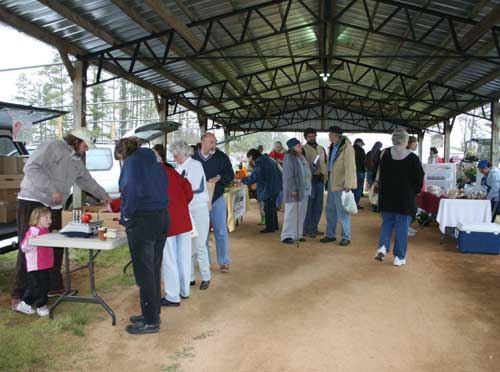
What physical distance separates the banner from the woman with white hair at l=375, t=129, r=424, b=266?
13.7 ft

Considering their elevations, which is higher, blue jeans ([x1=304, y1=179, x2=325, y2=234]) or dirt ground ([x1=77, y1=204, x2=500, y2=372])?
blue jeans ([x1=304, y1=179, x2=325, y2=234])

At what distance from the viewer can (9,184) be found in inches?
198

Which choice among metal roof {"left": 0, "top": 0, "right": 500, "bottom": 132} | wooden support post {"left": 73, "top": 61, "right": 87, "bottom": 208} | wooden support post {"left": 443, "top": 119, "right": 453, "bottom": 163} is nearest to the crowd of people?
metal roof {"left": 0, "top": 0, "right": 500, "bottom": 132}

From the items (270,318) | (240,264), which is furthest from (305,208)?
(270,318)

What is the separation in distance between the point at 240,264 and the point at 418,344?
272 centimetres

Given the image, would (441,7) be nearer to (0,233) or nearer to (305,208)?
(305,208)

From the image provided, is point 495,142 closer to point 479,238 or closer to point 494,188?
point 494,188

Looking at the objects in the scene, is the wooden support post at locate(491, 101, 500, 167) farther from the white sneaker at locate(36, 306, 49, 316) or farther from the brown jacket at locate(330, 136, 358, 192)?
the white sneaker at locate(36, 306, 49, 316)

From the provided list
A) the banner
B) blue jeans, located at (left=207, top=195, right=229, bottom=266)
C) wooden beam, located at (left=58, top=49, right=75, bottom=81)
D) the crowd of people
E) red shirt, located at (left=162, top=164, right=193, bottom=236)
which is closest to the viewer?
the crowd of people

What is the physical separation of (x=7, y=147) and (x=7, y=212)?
1123 millimetres

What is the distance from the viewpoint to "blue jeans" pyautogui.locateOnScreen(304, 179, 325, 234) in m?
7.55

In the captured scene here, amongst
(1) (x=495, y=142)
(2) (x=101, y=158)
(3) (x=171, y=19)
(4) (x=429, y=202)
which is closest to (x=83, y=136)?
(3) (x=171, y=19)

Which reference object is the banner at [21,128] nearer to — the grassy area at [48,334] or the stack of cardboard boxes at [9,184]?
the stack of cardboard boxes at [9,184]

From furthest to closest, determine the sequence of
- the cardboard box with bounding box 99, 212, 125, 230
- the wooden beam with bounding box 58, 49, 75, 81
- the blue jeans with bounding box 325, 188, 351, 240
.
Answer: the wooden beam with bounding box 58, 49, 75, 81 → the blue jeans with bounding box 325, 188, 351, 240 → the cardboard box with bounding box 99, 212, 125, 230
